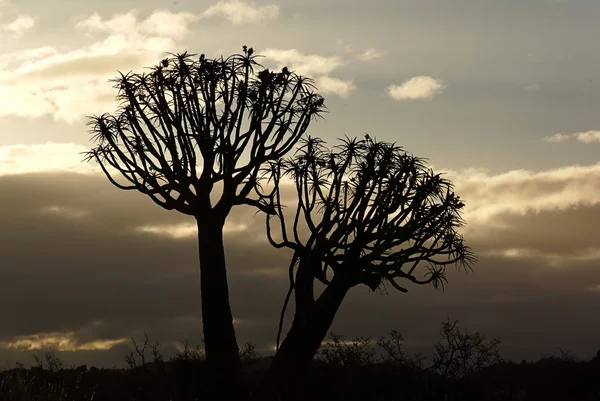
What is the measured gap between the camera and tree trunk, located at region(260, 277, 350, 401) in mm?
16312

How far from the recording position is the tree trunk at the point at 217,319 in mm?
16594

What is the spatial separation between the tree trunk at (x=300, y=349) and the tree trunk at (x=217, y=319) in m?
0.82

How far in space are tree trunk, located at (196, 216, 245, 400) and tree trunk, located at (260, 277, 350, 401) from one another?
82 centimetres

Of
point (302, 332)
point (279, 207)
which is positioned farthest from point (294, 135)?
point (302, 332)

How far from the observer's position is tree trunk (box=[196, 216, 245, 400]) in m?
16.6

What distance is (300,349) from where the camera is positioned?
16.5m

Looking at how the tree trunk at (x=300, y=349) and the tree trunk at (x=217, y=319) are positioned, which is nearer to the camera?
the tree trunk at (x=300, y=349)

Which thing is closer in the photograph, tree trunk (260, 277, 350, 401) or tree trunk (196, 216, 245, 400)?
tree trunk (260, 277, 350, 401)

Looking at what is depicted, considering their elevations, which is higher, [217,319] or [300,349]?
[217,319]

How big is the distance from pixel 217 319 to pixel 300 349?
201cm

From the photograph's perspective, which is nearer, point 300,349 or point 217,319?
point 300,349

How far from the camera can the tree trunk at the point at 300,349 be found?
53.5 feet

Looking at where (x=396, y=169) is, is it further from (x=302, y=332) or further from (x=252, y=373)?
(x=252, y=373)

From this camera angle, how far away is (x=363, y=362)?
18.9m
